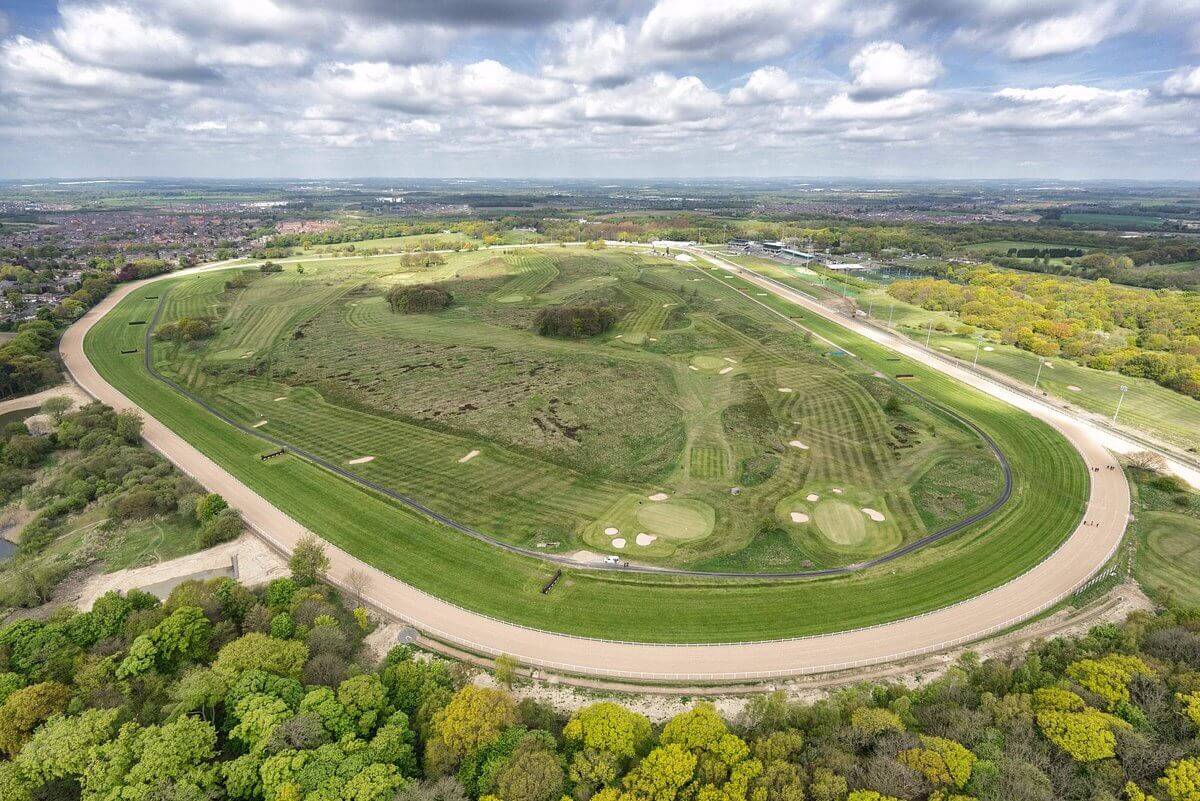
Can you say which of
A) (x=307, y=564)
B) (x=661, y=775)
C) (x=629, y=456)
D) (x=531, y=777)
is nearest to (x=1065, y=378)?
(x=629, y=456)

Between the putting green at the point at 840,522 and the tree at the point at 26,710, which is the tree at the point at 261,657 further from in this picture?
the putting green at the point at 840,522

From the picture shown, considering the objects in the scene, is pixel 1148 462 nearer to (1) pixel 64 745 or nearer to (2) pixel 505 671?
(2) pixel 505 671

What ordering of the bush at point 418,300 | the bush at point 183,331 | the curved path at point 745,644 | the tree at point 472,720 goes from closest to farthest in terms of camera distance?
the tree at point 472,720
the curved path at point 745,644
the bush at point 183,331
the bush at point 418,300

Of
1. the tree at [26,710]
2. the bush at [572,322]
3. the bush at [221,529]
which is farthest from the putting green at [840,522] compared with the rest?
the bush at [572,322]

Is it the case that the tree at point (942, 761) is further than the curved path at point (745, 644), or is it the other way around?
the curved path at point (745, 644)

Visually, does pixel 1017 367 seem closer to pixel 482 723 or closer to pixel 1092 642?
pixel 1092 642
